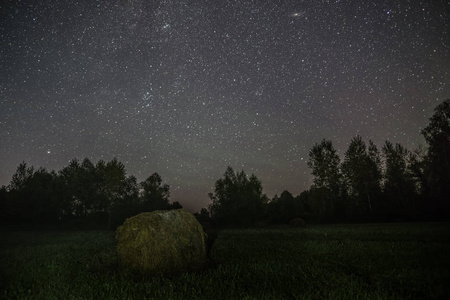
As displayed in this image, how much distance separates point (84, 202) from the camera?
5447 centimetres

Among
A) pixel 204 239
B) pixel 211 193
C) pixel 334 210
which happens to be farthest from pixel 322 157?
pixel 204 239

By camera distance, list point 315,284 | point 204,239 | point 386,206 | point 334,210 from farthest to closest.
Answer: point 334,210
point 386,206
point 204,239
point 315,284

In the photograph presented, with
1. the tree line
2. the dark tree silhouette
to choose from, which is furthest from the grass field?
the dark tree silhouette

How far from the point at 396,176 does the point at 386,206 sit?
9768 millimetres

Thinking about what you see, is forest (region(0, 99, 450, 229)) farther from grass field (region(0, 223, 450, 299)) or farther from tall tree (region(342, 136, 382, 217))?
grass field (region(0, 223, 450, 299))

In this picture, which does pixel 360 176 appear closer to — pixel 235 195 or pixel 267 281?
pixel 235 195

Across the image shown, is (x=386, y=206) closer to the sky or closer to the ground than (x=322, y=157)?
closer to the ground

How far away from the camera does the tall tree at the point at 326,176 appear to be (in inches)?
1881

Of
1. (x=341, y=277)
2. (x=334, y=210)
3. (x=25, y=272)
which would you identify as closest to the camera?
(x=341, y=277)

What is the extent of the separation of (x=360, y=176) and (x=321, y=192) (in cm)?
820

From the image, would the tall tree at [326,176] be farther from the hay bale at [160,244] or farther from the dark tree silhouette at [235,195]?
the hay bale at [160,244]

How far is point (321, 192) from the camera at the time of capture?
48.1 meters

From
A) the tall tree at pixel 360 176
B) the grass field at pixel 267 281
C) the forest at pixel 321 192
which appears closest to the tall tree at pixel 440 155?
the forest at pixel 321 192

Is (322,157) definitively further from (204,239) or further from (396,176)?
(204,239)
